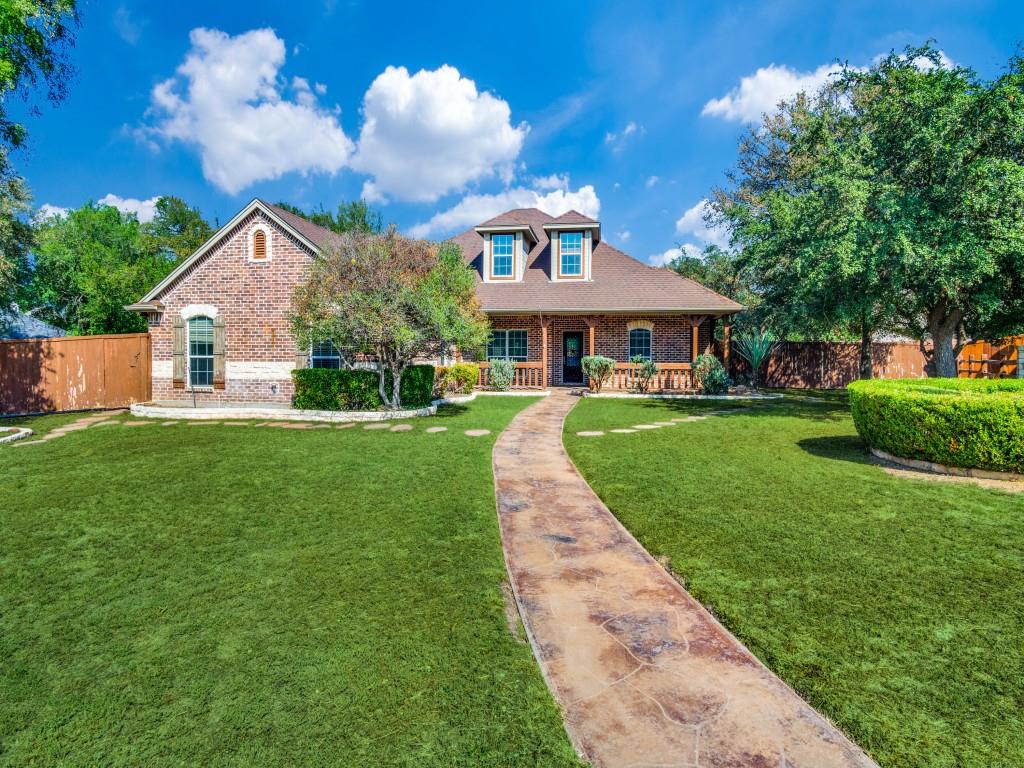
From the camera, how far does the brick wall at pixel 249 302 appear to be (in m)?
14.5

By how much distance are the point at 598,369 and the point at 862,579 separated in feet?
43.9

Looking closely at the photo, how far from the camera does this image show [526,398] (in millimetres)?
16359

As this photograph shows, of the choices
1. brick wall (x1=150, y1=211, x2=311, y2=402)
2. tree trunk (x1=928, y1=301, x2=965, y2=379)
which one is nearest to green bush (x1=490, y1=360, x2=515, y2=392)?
brick wall (x1=150, y1=211, x2=311, y2=402)

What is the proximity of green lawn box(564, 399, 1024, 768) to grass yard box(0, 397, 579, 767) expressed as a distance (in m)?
1.47

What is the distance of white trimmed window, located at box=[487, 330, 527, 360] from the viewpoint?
20.4 meters

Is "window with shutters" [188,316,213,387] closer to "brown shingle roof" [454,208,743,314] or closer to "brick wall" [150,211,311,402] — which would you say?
"brick wall" [150,211,311,402]

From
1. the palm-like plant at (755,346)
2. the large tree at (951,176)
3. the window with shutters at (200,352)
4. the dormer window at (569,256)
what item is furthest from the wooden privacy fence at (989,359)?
the window with shutters at (200,352)

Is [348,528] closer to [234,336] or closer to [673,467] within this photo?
[673,467]

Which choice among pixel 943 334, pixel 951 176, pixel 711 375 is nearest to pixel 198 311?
pixel 711 375

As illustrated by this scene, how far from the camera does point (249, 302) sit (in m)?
14.7

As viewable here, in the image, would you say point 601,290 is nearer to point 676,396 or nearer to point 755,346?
point 676,396

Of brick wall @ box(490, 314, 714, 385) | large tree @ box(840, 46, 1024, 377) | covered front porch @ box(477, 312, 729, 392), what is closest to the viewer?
large tree @ box(840, 46, 1024, 377)

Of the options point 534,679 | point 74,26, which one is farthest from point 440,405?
point 74,26

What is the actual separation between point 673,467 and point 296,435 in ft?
23.0
